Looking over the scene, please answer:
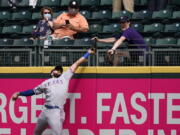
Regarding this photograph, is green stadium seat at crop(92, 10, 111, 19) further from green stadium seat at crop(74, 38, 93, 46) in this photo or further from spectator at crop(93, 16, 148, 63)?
spectator at crop(93, 16, 148, 63)

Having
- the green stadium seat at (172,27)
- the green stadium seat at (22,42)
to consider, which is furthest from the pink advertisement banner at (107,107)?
the green stadium seat at (172,27)

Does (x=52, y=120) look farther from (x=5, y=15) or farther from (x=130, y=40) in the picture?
(x=5, y=15)

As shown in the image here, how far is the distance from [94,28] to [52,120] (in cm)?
366

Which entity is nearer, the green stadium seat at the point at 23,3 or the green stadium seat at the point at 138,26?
the green stadium seat at the point at 138,26

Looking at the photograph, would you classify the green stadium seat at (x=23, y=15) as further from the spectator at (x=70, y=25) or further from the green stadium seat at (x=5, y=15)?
the spectator at (x=70, y=25)

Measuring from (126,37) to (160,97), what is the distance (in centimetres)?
128

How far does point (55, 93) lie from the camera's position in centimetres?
1573

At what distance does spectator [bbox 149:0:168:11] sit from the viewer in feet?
63.3

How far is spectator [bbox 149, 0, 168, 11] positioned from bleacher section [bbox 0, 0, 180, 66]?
0.14 m

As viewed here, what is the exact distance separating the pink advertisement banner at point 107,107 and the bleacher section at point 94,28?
0.42 meters

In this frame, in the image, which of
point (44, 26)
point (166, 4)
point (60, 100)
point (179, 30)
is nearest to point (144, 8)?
point (166, 4)

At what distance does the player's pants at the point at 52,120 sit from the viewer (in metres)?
15.6

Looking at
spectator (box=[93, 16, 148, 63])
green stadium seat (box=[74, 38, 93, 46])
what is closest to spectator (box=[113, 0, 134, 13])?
green stadium seat (box=[74, 38, 93, 46])

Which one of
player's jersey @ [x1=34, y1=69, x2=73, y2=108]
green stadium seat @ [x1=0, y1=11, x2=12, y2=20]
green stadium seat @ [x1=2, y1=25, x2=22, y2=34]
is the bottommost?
player's jersey @ [x1=34, y1=69, x2=73, y2=108]
